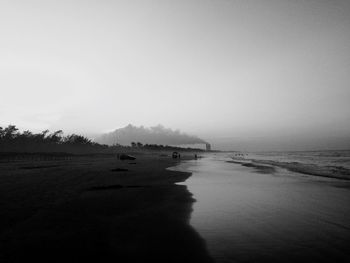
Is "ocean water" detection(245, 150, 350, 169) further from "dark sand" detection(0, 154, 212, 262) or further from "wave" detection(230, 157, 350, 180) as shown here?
"dark sand" detection(0, 154, 212, 262)

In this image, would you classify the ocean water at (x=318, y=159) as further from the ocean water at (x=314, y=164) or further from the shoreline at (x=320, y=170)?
the shoreline at (x=320, y=170)

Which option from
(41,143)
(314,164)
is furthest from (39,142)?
(314,164)

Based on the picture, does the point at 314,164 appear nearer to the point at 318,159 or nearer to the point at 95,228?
the point at 318,159

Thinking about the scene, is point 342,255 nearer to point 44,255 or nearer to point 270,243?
point 270,243

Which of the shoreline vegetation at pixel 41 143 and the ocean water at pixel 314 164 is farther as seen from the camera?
the shoreline vegetation at pixel 41 143

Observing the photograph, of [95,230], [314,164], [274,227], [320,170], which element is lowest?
[274,227]

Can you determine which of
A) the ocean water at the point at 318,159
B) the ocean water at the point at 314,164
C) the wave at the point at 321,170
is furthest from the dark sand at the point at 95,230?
the ocean water at the point at 318,159

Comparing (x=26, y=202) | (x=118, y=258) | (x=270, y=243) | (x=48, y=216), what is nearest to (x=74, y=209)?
(x=48, y=216)

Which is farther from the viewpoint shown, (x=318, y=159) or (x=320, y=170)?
(x=318, y=159)

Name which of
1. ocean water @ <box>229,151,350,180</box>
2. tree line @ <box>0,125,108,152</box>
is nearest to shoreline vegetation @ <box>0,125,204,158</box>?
tree line @ <box>0,125,108,152</box>

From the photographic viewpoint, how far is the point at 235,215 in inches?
348

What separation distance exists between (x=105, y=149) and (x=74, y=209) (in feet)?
513

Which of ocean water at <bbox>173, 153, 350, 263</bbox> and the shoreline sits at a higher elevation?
the shoreline

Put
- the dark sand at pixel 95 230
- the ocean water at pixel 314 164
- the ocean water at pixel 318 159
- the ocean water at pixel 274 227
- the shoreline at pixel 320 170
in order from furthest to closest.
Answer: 1. the ocean water at pixel 318 159
2. the ocean water at pixel 314 164
3. the shoreline at pixel 320 170
4. the ocean water at pixel 274 227
5. the dark sand at pixel 95 230
